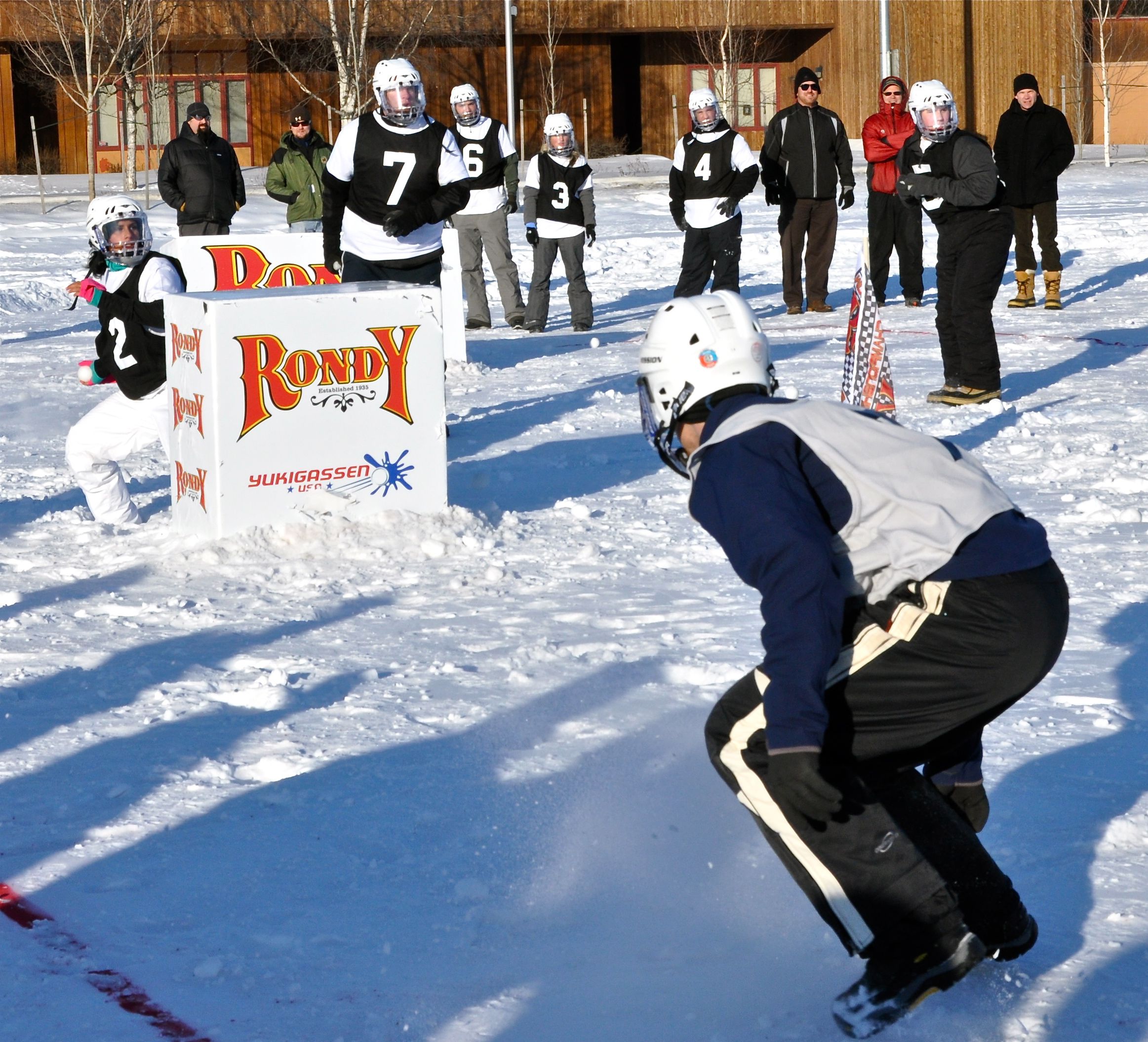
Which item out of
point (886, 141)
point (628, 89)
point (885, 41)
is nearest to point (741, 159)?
point (886, 141)

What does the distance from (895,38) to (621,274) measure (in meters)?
22.8

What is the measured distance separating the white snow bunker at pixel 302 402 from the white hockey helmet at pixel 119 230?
17.5 inches

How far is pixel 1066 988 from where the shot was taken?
111 inches

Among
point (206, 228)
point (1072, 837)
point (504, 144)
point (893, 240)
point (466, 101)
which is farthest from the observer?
point (206, 228)

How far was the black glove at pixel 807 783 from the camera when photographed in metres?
2.44

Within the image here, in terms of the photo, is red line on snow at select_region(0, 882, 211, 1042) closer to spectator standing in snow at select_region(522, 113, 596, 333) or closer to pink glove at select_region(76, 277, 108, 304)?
pink glove at select_region(76, 277, 108, 304)

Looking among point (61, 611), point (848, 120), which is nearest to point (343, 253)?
point (61, 611)

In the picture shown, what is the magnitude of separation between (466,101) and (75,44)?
76.2 ft

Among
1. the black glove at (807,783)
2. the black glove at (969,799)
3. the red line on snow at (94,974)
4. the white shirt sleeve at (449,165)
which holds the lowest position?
the red line on snow at (94,974)

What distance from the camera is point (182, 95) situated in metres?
35.0

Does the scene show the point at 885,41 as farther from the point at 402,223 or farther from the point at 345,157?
the point at 402,223

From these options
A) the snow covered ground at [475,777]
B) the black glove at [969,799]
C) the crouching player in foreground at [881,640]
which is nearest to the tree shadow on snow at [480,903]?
the snow covered ground at [475,777]

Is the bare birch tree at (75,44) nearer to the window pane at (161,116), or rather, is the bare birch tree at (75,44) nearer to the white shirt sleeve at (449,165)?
the window pane at (161,116)

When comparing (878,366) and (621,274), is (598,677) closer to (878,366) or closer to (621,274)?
(878,366)
